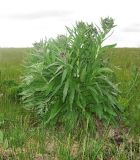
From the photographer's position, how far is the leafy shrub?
6.45 metres

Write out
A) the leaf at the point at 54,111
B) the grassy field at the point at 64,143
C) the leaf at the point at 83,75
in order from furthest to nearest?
the leaf at the point at 54,111
the leaf at the point at 83,75
the grassy field at the point at 64,143

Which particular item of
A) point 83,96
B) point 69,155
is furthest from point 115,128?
point 69,155

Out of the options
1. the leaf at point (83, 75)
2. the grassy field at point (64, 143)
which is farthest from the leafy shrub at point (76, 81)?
the grassy field at point (64, 143)

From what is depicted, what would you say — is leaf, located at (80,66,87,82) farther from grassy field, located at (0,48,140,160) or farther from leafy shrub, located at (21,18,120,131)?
grassy field, located at (0,48,140,160)

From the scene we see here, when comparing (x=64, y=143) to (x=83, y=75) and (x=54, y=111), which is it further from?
(x=83, y=75)

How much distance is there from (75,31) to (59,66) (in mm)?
562

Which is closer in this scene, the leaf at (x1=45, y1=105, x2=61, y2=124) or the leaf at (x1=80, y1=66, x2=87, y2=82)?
the leaf at (x1=80, y1=66, x2=87, y2=82)

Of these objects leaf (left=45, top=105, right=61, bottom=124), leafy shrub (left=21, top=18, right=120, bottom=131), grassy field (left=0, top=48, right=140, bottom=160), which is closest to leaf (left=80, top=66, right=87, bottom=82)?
leafy shrub (left=21, top=18, right=120, bottom=131)

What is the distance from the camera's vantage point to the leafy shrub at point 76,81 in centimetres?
645

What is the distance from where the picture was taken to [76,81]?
21.4 ft

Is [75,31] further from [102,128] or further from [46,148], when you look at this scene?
[46,148]

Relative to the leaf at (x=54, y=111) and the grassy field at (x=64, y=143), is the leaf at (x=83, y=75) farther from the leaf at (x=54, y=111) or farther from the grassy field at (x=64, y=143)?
the grassy field at (x=64, y=143)

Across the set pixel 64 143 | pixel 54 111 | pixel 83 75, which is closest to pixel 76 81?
pixel 83 75

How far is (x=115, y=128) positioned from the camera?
670cm
